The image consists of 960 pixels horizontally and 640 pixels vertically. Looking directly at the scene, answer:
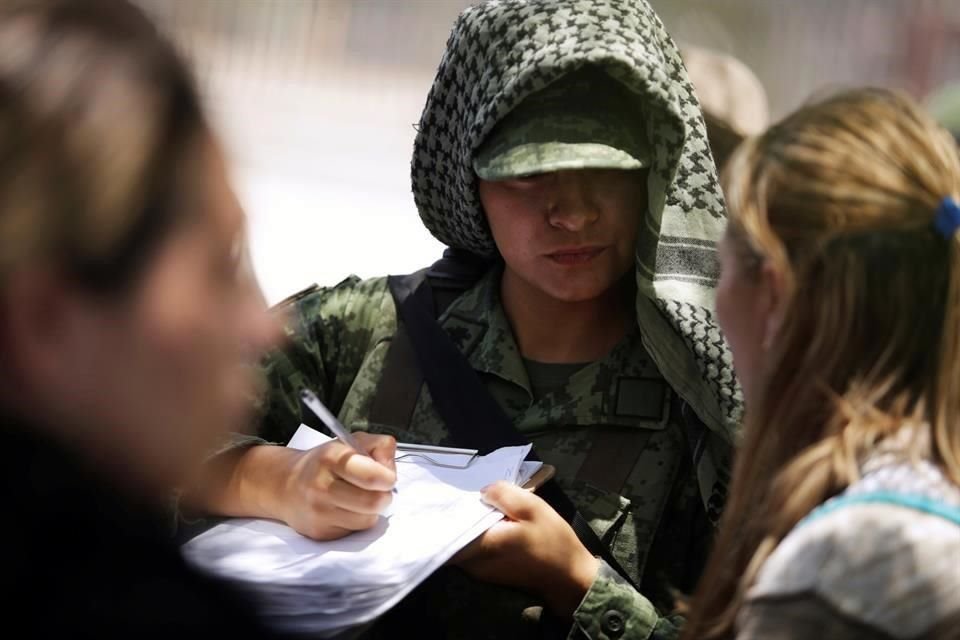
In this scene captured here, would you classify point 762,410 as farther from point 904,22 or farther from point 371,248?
point 904,22

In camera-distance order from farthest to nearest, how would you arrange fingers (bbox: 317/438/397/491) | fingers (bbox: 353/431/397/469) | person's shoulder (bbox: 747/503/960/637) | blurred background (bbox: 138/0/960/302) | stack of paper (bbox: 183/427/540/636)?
1. blurred background (bbox: 138/0/960/302)
2. fingers (bbox: 353/431/397/469)
3. fingers (bbox: 317/438/397/491)
4. stack of paper (bbox: 183/427/540/636)
5. person's shoulder (bbox: 747/503/960/637)

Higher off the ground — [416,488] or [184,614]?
[184,614]

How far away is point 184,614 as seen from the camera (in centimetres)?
104

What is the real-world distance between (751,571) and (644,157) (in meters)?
1.03

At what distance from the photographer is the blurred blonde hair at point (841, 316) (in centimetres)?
155

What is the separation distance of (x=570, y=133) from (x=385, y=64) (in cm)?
775

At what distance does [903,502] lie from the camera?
1.44 m

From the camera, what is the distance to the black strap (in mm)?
2254

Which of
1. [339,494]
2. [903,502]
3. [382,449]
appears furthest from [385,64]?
[903,502]

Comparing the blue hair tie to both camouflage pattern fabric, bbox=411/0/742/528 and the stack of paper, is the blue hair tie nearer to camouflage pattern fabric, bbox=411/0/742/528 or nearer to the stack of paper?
camouflage pattern fabric, bbox=411/0/742/528

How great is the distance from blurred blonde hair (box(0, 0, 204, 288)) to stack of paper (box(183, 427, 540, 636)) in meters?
0.74

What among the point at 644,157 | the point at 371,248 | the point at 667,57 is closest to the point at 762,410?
the point at 644,157

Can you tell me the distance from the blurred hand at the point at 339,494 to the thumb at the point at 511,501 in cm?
17

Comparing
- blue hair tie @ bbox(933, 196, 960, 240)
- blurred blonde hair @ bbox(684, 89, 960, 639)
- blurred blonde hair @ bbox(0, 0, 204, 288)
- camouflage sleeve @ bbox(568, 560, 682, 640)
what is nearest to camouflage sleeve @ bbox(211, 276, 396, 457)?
camouflage sleeve @ bbox(568, 560, 682, 640)
